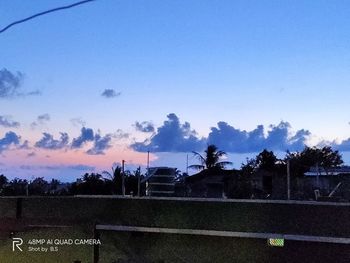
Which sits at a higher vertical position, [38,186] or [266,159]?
[266,159]

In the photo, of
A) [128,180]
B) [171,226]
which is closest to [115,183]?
[128,180]

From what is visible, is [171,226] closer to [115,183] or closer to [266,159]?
[115,183]

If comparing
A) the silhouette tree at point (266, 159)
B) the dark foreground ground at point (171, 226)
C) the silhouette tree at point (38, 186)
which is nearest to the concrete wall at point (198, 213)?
the dark foreground ground at point (171, 226)

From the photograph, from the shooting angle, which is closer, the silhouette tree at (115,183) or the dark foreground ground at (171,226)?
the dark foreground ground at (171,226)

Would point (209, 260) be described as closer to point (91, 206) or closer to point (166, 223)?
point (166, 223)

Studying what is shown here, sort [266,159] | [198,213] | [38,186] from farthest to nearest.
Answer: [266,159]
[38,186]
[198,213]

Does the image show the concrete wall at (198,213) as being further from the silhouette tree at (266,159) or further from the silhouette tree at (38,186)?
the silhouette tree at (266,159)

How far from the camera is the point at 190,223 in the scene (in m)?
9.84

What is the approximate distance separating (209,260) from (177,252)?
22.7 inches

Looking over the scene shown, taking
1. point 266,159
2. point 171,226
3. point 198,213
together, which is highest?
point 266,159

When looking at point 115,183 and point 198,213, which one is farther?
point 115,183
